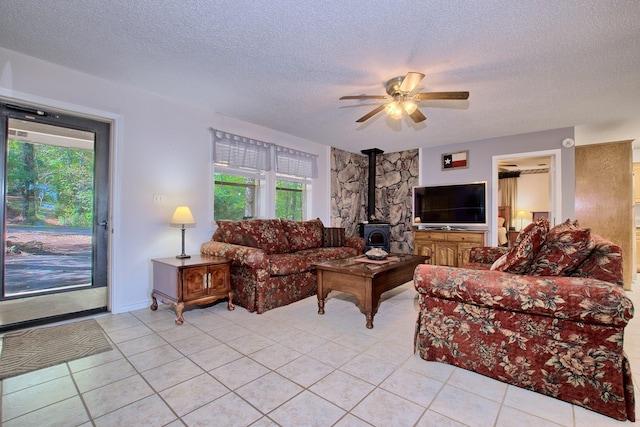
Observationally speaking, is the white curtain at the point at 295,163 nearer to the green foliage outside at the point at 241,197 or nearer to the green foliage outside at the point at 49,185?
the green foliage outside at the point at 241,197

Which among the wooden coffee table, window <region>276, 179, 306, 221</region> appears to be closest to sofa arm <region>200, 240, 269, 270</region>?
the wooden coffee table

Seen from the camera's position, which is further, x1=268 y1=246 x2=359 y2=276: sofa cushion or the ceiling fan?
x1=268 y1=246 x2=359 y2=276: sofa cushion

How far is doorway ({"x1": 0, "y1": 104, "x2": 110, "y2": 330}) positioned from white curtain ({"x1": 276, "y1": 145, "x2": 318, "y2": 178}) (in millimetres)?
2331

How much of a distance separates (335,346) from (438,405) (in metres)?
0.87

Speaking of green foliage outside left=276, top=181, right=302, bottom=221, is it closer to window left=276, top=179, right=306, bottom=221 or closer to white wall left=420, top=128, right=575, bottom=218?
window left=276, top=179, right=306, bottom=221

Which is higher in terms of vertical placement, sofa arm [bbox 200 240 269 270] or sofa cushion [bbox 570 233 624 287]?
sofa cushion [bbox 570 233 624 287]

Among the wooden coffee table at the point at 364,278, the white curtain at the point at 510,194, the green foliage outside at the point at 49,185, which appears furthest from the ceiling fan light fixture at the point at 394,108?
the white curtain at the point at 510,194

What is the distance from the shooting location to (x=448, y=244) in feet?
16.8

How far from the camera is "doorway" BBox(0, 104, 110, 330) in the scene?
103 inches

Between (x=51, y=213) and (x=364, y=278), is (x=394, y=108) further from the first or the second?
(x=51, y=213)

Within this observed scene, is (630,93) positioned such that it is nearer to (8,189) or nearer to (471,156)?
(471,156)

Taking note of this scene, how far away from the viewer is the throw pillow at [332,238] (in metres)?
4.62

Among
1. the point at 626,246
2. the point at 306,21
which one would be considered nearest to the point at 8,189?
the point at 306,21

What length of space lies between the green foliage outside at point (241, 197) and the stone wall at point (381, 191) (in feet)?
3.47
